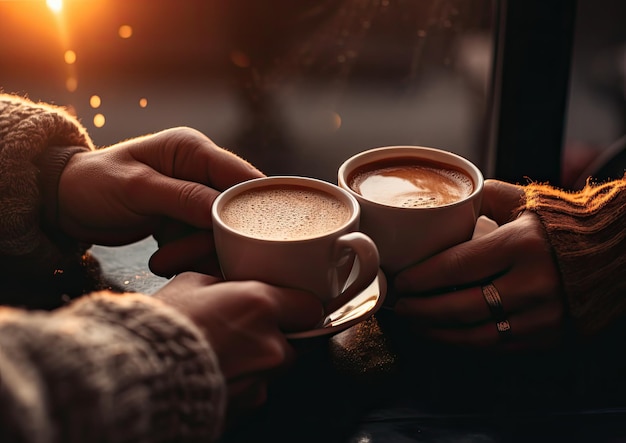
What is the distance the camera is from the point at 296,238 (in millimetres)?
863

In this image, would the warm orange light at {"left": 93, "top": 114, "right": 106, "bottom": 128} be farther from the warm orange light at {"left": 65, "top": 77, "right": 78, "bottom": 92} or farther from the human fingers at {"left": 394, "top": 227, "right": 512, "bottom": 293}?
the human fingers at {"left": 394, "top": 227, "right": 512, "bottom": 293}

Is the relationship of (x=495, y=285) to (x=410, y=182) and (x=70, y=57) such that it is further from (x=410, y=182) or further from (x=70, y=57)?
(x=70, y=57)

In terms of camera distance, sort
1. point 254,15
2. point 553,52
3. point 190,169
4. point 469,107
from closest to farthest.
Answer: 1. point 190,169
2. point 553,52
3. point 254,15
4. point 469,107

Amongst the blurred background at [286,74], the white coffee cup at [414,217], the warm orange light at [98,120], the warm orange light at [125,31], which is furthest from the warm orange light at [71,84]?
the white coffee cup at [414,217]

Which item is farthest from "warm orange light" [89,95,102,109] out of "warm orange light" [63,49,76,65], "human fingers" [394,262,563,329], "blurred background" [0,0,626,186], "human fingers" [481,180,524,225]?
"human fingers" [394,262,563,329]

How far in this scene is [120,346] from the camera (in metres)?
0.60

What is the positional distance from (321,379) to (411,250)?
0.22 metres

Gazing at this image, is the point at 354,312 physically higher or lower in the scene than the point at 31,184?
lower

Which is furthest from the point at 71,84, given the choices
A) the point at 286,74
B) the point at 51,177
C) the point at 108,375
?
the point at 108,375

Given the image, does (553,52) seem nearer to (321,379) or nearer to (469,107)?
(469,107)

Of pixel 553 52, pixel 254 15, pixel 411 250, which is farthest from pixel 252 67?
pixel 411 250

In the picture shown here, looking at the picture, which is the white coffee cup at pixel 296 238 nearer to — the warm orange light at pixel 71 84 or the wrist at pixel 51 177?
the wrist at pixel 51 177

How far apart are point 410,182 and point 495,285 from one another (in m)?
0.24

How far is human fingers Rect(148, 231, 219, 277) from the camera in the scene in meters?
1.05
